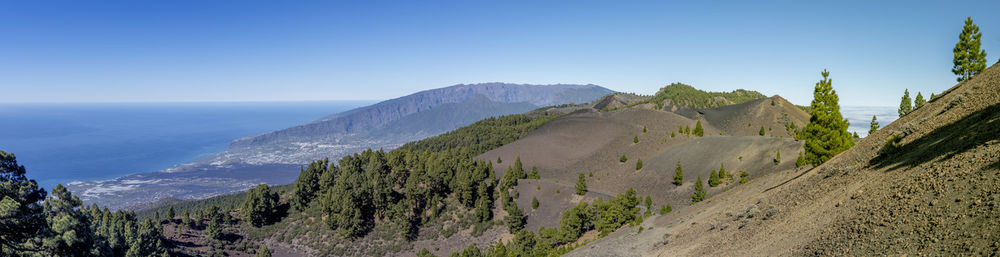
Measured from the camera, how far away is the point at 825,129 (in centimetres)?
4244

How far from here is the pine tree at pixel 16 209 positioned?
53.5 feet

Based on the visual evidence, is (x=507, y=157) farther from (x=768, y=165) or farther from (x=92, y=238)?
(x=92, y=238)

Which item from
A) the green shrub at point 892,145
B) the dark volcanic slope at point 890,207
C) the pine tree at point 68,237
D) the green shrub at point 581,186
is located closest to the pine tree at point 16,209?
the pine tree at point 68,237

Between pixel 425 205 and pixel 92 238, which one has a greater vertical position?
pixel 92 238

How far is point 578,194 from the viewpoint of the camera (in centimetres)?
6756

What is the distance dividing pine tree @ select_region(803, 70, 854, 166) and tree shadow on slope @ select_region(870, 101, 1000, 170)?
50.1ft

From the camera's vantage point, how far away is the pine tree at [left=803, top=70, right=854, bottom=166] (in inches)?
1613

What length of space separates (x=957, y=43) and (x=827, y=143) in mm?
19725

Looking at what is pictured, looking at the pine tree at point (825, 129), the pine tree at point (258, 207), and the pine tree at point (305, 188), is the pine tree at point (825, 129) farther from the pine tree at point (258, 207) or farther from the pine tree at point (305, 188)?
the pine tree at point (258, 207)

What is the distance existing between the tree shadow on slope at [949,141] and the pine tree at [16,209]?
39695 millimetres

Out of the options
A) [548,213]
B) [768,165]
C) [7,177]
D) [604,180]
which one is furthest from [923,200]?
[604,180]

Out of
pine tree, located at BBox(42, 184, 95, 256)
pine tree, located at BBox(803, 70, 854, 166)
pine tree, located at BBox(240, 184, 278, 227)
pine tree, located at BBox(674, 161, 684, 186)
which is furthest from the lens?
pine tree, located at BBox(240, 184, 278, 227)

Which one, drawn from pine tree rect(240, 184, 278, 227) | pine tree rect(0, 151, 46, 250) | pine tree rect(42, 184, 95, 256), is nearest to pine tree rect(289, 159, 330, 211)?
pine tree rect(240, 184, 278, 227)

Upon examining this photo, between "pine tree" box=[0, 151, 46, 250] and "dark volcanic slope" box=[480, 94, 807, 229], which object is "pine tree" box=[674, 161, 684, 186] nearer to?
"dark volcanic slope" box=[480, 94, 807, 229]
